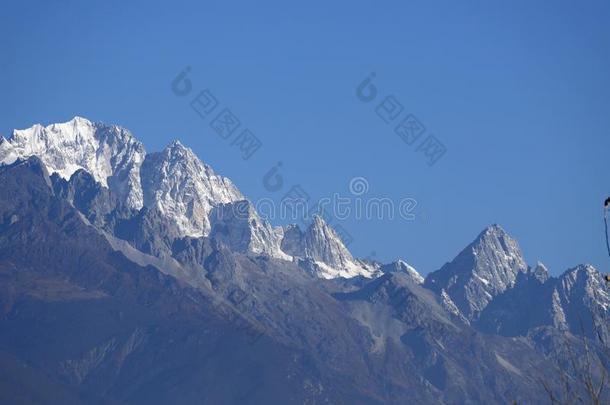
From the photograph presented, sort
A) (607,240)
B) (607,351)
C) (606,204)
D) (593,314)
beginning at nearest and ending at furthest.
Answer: (606,204)
(607,240)
(607,351)
(593,314)

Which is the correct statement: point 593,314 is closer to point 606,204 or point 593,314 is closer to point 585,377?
point 585,377

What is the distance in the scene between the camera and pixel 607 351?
42125 mm

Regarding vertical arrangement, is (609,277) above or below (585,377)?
above

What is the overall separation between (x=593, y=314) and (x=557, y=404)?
9.82 meters

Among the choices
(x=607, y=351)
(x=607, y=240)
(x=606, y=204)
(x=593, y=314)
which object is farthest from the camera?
(x=593, y=314)

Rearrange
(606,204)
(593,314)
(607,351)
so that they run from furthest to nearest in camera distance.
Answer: (593,314) → (607,351) → (606,204)

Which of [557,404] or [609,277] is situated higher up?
[609,277]

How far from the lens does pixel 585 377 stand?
42844 millimetres

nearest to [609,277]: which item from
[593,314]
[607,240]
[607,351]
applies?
[607,240]

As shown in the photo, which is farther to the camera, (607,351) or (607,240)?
(607,351)

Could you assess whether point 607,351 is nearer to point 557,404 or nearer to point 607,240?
point 557,404

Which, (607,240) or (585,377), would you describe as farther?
(585,377)

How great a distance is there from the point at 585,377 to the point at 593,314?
1036 centimetres

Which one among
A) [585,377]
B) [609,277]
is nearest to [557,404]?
[585,377]
